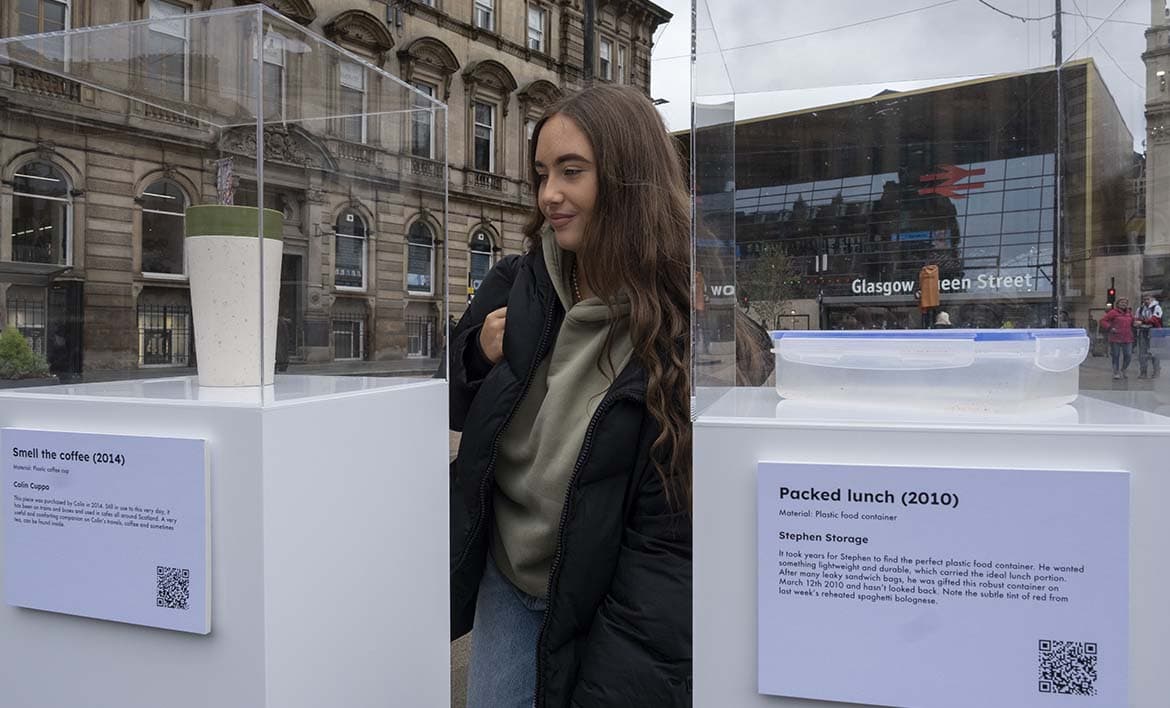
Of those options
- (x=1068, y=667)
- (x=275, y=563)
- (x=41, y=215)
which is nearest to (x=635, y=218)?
(x=275, y=563)

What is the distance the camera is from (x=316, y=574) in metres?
1.24

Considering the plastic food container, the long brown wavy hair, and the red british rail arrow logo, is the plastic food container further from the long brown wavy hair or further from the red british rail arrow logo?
the long brown wavy hair

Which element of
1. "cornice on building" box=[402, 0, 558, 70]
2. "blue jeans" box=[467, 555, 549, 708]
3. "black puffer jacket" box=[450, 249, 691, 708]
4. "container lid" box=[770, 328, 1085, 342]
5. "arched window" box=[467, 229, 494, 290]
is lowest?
"blue jeans" box=[467, 555, 549, 708]

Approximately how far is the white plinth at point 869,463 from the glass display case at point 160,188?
30.7 inches

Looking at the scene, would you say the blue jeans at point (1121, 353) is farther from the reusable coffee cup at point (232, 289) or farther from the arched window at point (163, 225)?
the arched window at point (163, 225)

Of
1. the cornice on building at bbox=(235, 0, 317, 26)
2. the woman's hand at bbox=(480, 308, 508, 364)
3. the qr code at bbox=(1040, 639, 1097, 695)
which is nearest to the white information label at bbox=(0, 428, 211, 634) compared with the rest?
the woman's hand at bbox=(480, 308, 508, 364)

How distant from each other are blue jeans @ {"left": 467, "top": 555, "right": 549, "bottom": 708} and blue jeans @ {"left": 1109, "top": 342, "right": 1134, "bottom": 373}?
1071mm

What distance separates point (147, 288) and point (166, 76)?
0.38 metres

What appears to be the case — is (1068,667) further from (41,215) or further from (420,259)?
(41,215)

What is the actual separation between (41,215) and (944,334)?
153 cm

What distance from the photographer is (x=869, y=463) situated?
90 cm

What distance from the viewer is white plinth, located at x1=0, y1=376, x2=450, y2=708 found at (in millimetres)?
1128

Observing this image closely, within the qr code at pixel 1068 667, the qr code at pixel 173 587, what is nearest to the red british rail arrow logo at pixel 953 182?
the qr code at pixel 1068 667

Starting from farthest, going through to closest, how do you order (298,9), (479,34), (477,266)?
(479,34) < (298,9) < (477,266)
